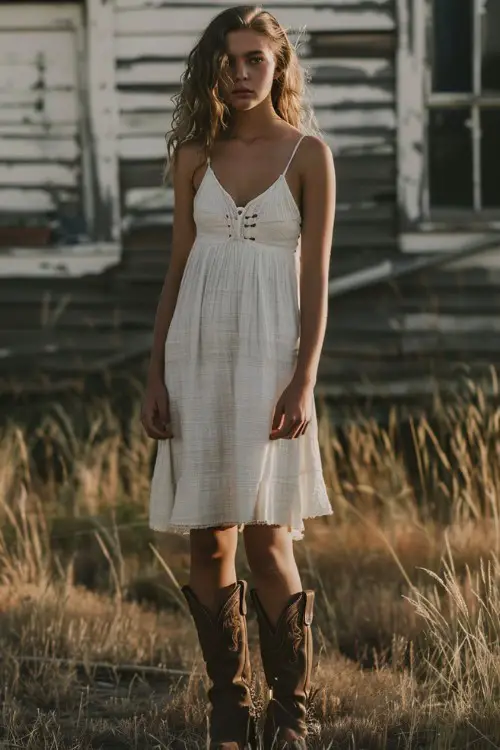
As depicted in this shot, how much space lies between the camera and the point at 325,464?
603 centimetres

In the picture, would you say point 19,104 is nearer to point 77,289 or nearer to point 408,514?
point 77,289

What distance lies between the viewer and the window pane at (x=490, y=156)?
7246 millimetres

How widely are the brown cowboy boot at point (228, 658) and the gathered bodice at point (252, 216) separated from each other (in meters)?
0.86

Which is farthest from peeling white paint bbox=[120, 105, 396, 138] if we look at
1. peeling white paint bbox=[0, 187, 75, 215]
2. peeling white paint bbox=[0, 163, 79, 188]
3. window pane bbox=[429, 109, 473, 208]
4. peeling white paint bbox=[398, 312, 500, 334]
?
peeling white paint bbox=[398, 312, 500, 334]

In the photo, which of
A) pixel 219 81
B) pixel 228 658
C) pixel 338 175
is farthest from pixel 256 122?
pixel 338 175

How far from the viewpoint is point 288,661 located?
319 centimetres

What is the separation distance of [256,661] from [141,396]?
130 inches

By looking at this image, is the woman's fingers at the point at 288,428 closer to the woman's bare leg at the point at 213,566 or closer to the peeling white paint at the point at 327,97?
the woman's bare leg at the point at 213,566

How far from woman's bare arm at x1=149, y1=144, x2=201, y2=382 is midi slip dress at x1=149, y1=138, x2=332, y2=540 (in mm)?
72

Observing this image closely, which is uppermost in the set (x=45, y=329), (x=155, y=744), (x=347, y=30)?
(x=347, y=30)

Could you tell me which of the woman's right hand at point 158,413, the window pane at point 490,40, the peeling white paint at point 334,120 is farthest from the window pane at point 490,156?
the woman's right hand at point 158,413

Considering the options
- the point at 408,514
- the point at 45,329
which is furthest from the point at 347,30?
the point at 408,514

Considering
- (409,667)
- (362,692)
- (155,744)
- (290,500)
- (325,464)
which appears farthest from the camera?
(325,464)

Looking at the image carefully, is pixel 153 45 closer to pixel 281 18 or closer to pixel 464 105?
pixel 281 18
